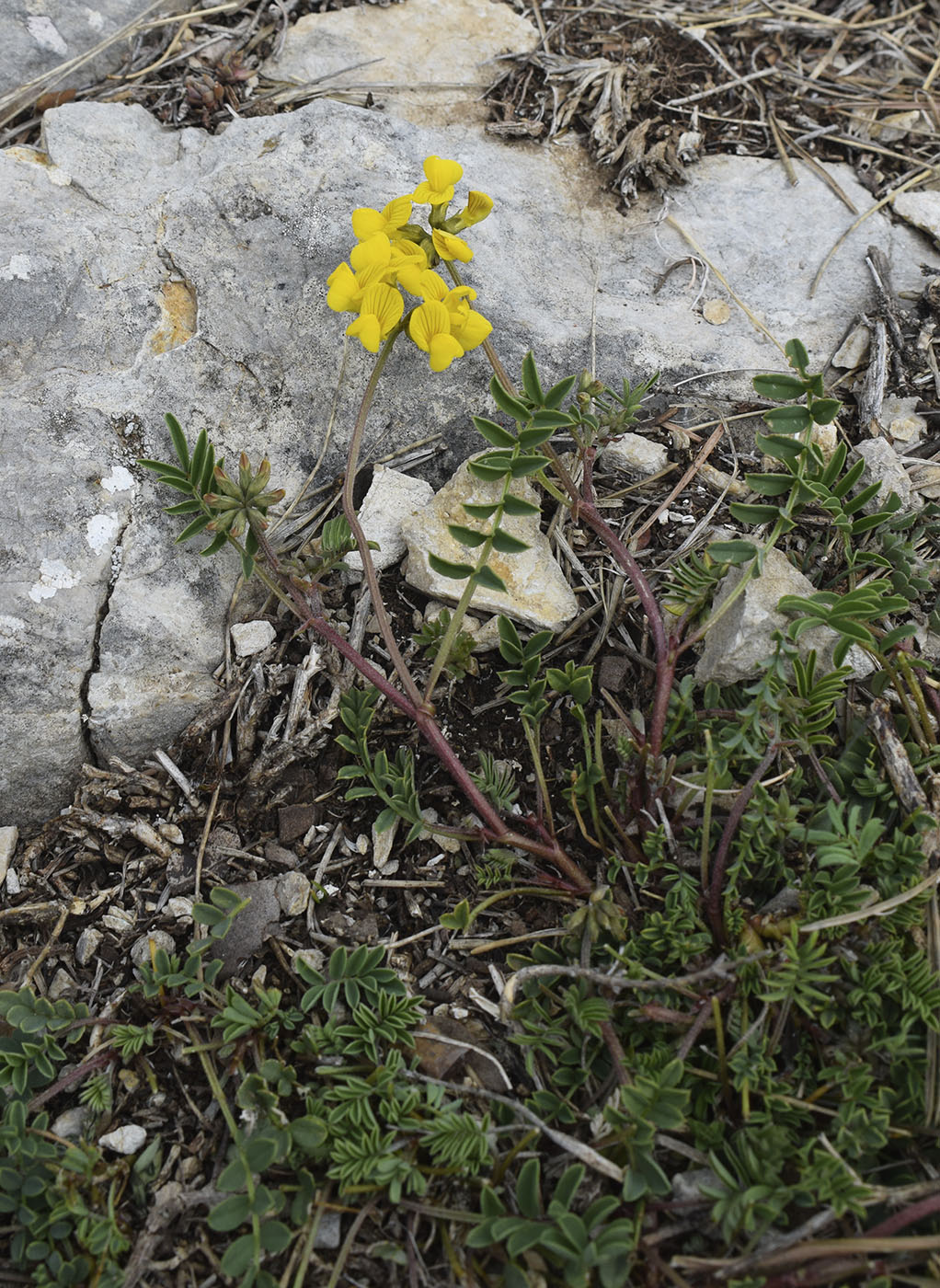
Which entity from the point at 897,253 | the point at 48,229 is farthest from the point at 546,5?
the point at 48,229

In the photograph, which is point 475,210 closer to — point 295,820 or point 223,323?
point 223,323

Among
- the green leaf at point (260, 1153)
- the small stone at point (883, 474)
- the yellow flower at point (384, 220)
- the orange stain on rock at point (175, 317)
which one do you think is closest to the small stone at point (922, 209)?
the small stone at point (883, 474)

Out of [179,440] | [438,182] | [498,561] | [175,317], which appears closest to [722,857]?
[498,561]

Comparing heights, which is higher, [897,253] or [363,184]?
[363,184]

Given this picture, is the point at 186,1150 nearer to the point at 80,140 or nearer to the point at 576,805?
the point at 576,805

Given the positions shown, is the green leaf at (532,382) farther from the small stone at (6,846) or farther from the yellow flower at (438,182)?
the small stone at (6,846)

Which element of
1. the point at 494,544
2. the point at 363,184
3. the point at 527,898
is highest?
the point at 363,184
